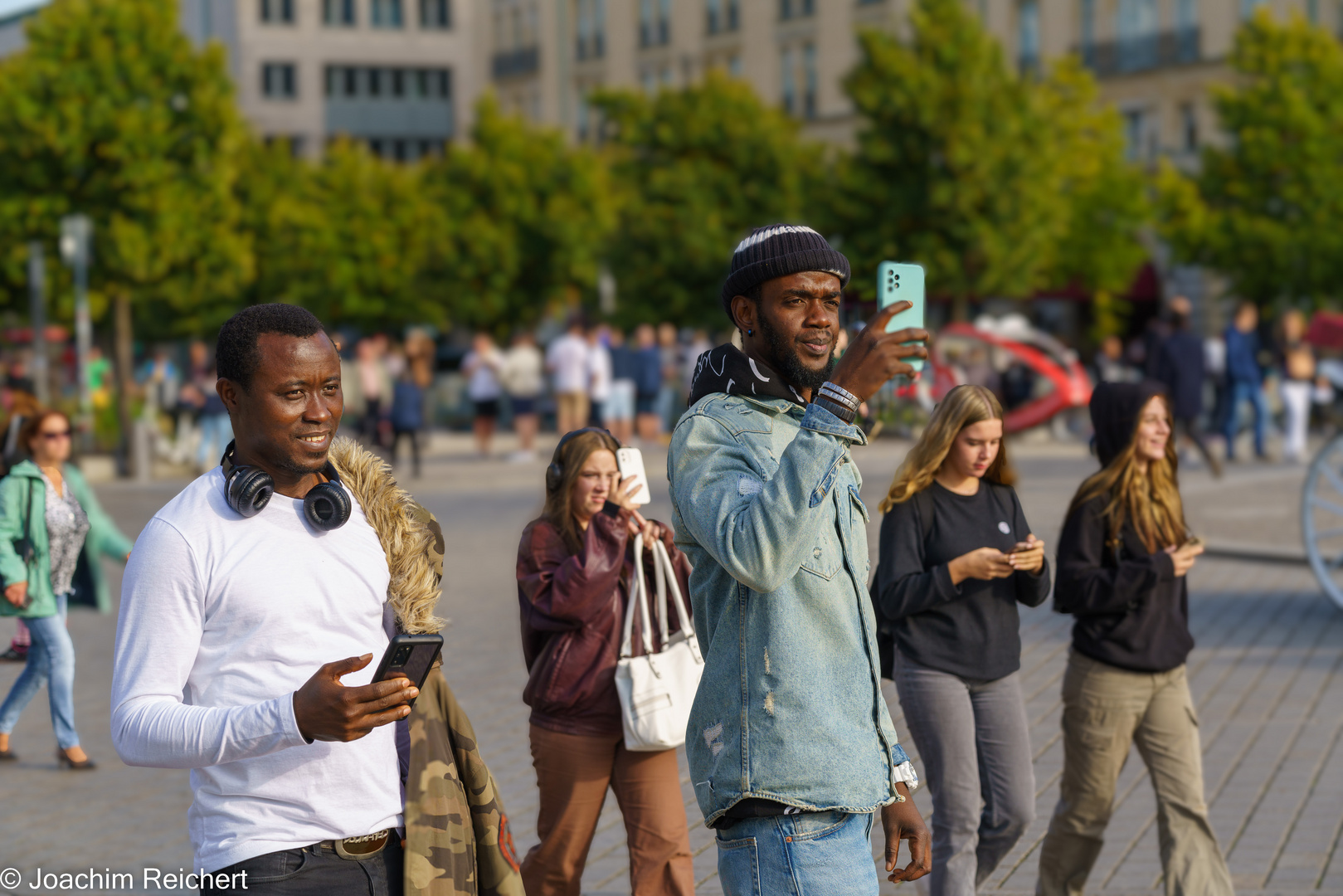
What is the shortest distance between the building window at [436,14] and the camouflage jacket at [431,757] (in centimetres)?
7646

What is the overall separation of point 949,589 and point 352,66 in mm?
75198

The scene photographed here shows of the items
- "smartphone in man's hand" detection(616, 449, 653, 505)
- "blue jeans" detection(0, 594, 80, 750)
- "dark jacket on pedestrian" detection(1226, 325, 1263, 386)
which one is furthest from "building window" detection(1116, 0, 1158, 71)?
"smartphone in man's hand" detection(616, 449, 653, 505)

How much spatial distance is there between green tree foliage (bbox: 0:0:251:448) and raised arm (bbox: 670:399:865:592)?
21.0m

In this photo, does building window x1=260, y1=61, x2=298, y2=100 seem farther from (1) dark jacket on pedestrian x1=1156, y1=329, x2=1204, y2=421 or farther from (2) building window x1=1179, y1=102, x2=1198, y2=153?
(1) dark jacket on pedestrian x1=1156, y1=329, x2=1204, y2=421

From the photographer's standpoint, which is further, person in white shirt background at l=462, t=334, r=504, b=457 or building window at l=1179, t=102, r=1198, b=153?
building window at l=1179, t=102, r=1198, b=153

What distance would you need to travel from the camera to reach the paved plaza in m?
5.54

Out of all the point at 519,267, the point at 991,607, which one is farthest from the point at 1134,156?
the point at 991,607

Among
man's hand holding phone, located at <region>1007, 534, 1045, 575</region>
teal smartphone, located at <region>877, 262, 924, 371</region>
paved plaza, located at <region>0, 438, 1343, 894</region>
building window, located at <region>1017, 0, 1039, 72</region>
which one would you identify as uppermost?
building window, located at <region>1017, 0, 1039, 72</region>

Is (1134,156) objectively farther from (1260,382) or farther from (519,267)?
(1260,382)

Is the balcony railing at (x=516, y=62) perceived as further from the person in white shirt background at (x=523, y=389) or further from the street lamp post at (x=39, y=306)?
the person in white shirt background at (x=523, y=389)

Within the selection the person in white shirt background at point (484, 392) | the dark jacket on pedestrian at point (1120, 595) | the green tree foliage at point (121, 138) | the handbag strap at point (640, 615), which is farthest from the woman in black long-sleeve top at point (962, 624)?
the person in white shirt background at point (484, 392)

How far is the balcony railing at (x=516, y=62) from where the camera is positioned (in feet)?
218

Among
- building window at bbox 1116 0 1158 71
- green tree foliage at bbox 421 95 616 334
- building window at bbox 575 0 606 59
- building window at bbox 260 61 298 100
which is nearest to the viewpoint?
building window at bbox 1116 0 1158 71

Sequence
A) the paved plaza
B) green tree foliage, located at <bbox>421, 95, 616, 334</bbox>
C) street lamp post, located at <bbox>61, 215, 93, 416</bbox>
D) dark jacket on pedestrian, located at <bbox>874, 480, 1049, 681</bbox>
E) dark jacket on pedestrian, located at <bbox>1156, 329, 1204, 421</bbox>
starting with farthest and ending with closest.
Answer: green tree foliage, located at <bbox>421, 95, 616, 334</bbox>
street lamp post, located at <bbox>61, 215, 93, 416</bbox>
dark jacket on pedestrian, located at <bbox>1156, 329, 1204, 421</bbox>
the paved plaza
dark jacket on pedestrian, located at <bbox>874, 480, 1049, 681</bbox>
